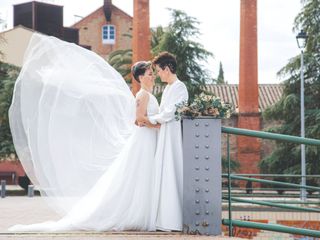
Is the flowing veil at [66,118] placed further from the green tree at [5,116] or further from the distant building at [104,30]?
the distant building at [104,30]

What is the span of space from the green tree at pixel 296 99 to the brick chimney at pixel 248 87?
296 centimetres

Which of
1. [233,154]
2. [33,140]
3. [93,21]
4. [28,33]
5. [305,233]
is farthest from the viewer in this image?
[93,21]

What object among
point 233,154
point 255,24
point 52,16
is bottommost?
point 233,154

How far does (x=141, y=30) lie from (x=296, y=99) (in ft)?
30.8

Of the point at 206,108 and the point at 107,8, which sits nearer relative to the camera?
the point at 206,108

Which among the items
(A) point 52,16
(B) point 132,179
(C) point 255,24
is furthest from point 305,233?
(A) point 52,16

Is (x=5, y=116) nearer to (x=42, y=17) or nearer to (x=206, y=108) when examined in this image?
(x=42, y=17)

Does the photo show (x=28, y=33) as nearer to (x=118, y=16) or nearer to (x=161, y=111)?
(x=118, y=16)

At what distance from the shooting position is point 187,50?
3241 cm

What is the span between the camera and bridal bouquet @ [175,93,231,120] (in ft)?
21.2

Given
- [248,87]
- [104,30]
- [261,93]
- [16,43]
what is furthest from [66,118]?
[104,30]

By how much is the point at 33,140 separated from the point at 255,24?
28.1 m

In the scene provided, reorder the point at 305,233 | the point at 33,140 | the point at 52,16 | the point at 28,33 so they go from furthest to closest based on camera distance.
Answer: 1. the point at 52,16
2. the point at 28,33
3. the point at 33,140
4. the point at 305,233

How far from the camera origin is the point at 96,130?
7953mm
